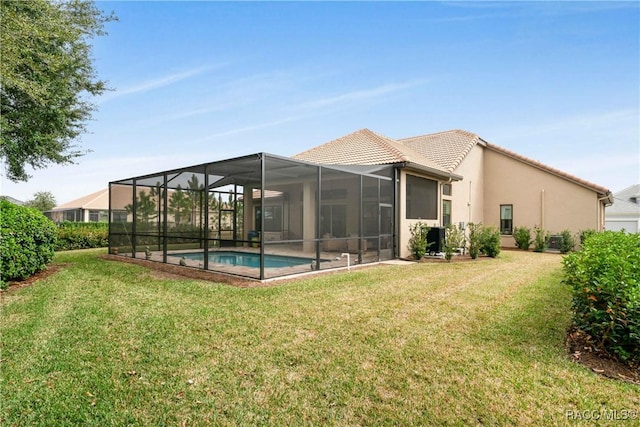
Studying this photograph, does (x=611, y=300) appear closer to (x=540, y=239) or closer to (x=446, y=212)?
(x=446, y=212)

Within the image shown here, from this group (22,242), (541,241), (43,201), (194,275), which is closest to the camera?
(22,242)

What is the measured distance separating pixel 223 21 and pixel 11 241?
29.4 ft

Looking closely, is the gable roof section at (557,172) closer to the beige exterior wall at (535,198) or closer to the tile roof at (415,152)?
the tile roof at (415,152)

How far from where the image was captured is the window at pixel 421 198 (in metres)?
13.0

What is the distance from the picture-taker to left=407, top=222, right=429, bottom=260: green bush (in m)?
12.1

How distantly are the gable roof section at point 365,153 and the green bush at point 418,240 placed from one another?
227 cm

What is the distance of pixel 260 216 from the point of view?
12.2 metres

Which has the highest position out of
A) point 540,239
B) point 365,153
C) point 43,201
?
point 365,153

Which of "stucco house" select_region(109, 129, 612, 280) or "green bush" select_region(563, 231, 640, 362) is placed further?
"stucco house" select_region(109, 129, 612, 280)

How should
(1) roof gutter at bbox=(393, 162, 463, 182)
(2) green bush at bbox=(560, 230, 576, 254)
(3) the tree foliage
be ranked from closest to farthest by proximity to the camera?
(3) the tree foliage → (1) roof gutter at bbox=(393, 162, 463, 182) → (2) green bush at bbox=(560, 230, 576, 254)

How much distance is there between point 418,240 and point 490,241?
362 cm

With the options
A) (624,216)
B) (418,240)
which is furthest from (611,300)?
(624,216)

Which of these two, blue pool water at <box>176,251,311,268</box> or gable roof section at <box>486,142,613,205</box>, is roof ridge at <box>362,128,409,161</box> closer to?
blue pool water at <box>176,251,311,268</box>

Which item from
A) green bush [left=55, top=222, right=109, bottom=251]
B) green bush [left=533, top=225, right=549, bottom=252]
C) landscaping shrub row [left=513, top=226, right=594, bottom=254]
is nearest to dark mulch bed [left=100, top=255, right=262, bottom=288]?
green bush [left=55, top=222, right=109, bottom=251]
